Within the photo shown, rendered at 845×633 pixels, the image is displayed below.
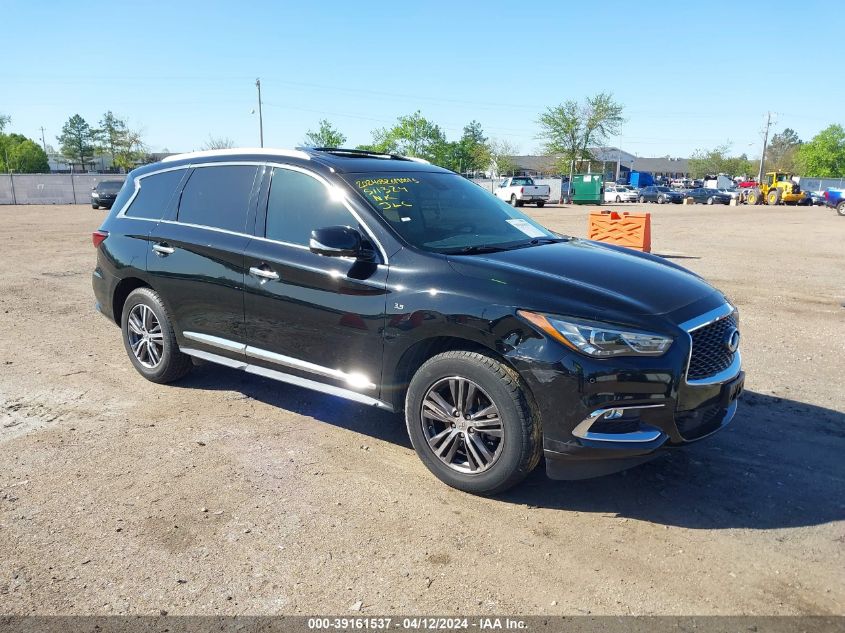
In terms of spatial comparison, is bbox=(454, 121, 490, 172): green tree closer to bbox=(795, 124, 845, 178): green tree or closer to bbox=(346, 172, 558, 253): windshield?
bbox=(795, 124, 845, 178): green tree

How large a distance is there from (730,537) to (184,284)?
13.0ft

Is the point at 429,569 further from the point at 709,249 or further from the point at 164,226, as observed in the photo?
the point at 709,249

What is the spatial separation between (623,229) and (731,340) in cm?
1009

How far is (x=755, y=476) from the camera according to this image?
155 inches

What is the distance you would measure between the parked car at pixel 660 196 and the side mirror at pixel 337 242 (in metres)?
56.6

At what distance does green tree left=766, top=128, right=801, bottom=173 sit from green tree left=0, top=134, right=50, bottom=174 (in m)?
112

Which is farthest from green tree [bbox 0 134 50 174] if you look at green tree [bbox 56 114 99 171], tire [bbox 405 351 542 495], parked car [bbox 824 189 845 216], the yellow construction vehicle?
tire [bbox 405 351 542 495]

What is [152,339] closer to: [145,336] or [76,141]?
[145,336]

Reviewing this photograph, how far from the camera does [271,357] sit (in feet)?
14.9

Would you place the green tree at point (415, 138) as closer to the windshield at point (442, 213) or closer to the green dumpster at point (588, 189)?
the green dumpster at point (588, 189)

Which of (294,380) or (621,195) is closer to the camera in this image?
(294,380)

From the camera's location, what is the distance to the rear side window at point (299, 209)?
4.32 metres

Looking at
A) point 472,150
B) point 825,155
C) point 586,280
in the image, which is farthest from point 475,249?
point 825,155

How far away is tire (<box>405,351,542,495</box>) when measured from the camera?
3.45 m
